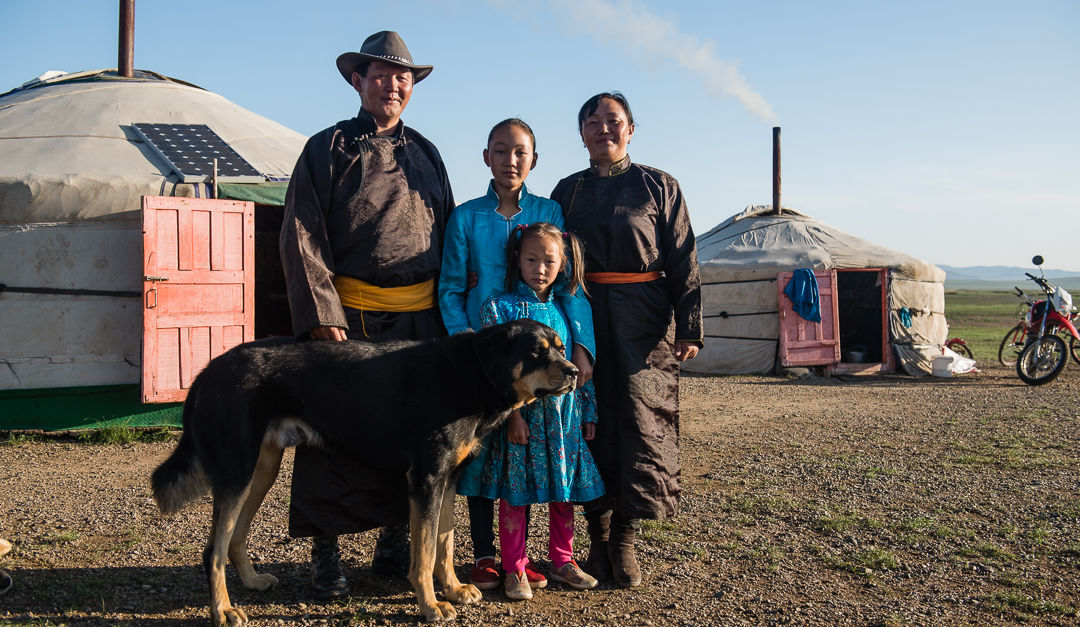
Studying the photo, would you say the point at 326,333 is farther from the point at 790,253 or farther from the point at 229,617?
the point at 790,253

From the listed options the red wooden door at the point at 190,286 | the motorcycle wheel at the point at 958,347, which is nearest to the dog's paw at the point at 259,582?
the red wooden door at the point at 190,286

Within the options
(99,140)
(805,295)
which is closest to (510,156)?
(99,140)

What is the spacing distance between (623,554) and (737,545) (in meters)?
0.80

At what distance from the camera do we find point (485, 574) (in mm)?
3279

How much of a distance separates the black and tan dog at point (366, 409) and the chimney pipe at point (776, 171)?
1299 centimetres

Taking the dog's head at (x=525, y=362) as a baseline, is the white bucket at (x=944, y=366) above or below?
below

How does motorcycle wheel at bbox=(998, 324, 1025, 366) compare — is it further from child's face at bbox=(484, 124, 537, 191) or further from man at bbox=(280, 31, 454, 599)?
man at bbox=(280, 31, 454, 599)

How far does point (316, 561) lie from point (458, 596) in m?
0.60

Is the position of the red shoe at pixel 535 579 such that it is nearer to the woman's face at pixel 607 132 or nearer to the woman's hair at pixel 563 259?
the woman's hair at pixel 563 259

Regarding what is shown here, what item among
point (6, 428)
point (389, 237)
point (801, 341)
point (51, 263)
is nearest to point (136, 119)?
point (51, 263)

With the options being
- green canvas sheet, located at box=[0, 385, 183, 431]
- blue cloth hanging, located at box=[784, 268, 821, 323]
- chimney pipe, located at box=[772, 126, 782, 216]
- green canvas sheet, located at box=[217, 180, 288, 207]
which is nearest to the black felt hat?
green canvas sheet, located at box=[217, 180, 288, 207]

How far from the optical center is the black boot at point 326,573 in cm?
319

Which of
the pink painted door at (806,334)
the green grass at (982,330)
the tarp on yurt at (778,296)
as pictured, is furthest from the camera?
the green grass at (982,330)

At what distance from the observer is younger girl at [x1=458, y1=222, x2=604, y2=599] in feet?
10.2
